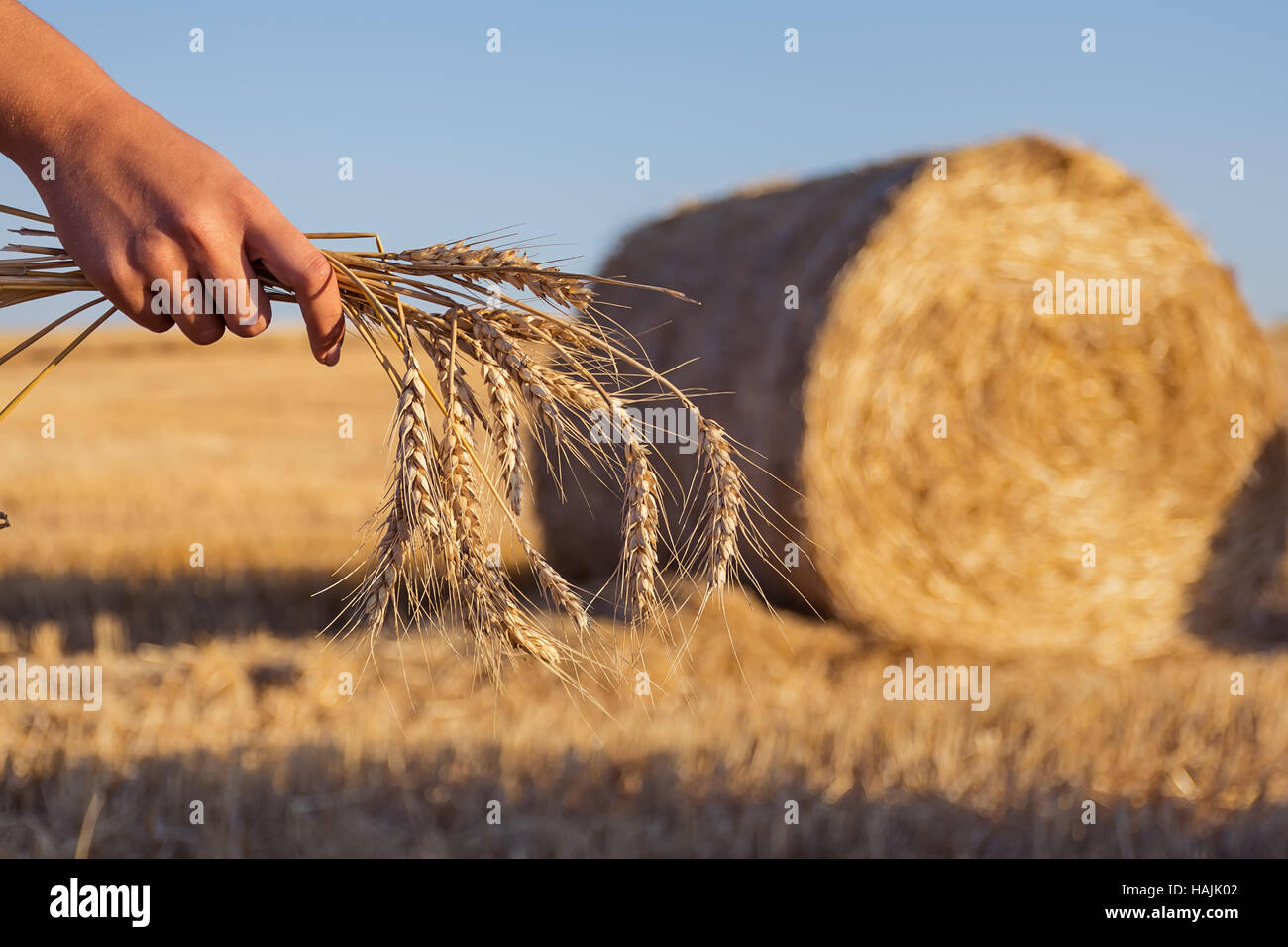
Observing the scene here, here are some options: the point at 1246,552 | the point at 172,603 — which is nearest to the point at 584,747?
the point at 172,603

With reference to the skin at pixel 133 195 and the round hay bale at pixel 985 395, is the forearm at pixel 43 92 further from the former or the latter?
the round hay bale at pixel 985 395

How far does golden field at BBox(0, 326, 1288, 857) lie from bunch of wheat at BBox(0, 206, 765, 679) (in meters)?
0.20

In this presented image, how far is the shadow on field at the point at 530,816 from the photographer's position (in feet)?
9.73

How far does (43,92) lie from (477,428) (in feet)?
2.28

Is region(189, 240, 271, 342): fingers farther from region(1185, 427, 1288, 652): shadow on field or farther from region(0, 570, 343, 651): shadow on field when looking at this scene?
region(1185, 427, 1288, 652): shadow on field

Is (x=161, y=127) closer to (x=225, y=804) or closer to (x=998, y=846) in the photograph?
(x=225, y=804)

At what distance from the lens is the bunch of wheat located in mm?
1436

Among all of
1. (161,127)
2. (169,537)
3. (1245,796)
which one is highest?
(161,127)

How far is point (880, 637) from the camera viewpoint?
209 inches

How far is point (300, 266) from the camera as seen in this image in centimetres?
139

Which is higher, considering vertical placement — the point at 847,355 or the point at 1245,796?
the point at 847,355

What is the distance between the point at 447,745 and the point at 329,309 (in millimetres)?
2408
